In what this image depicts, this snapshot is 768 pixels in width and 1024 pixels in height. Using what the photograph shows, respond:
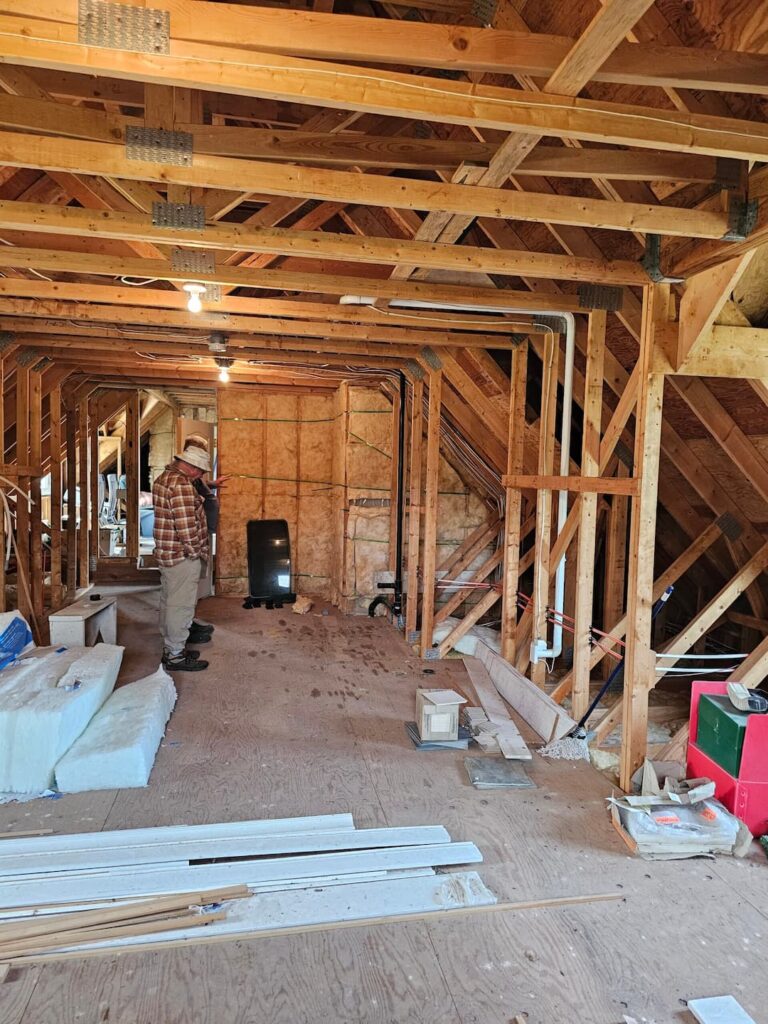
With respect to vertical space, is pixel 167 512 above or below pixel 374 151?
below

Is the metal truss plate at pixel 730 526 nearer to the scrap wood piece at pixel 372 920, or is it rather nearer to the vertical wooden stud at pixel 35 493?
the scrap wood piece at pixel 372 920

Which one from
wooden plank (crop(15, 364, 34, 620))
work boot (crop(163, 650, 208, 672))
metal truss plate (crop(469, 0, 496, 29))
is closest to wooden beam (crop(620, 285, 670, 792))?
metal truss plate (crop(469, 0, 496, 29))

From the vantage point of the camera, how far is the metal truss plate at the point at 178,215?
95.6 inches

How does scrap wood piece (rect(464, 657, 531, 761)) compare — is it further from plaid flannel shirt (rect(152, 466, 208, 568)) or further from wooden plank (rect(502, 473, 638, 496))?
plaid flannel shirt (rect(152, 466, 208, 568))

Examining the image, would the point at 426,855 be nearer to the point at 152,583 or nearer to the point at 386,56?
the point at 386,56

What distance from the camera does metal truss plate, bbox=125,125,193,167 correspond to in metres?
2.02

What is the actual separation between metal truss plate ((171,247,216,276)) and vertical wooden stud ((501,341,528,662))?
7.23ft

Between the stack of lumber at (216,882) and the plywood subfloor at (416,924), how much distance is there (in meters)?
0.07

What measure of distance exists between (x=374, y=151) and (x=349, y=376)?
4.16 meters

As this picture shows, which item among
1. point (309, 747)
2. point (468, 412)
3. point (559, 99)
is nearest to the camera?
point (559, 99)

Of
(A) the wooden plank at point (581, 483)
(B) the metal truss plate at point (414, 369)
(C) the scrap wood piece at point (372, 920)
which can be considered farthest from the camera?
(B) the metal truss plate at point (414, 369)

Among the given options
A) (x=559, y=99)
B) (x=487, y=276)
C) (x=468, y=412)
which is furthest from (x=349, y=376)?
(x=559, y=99)

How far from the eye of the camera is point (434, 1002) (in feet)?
5.73

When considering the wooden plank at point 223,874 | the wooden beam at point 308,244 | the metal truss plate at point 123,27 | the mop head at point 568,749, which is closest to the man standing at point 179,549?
the wooden beam at point 308,244
